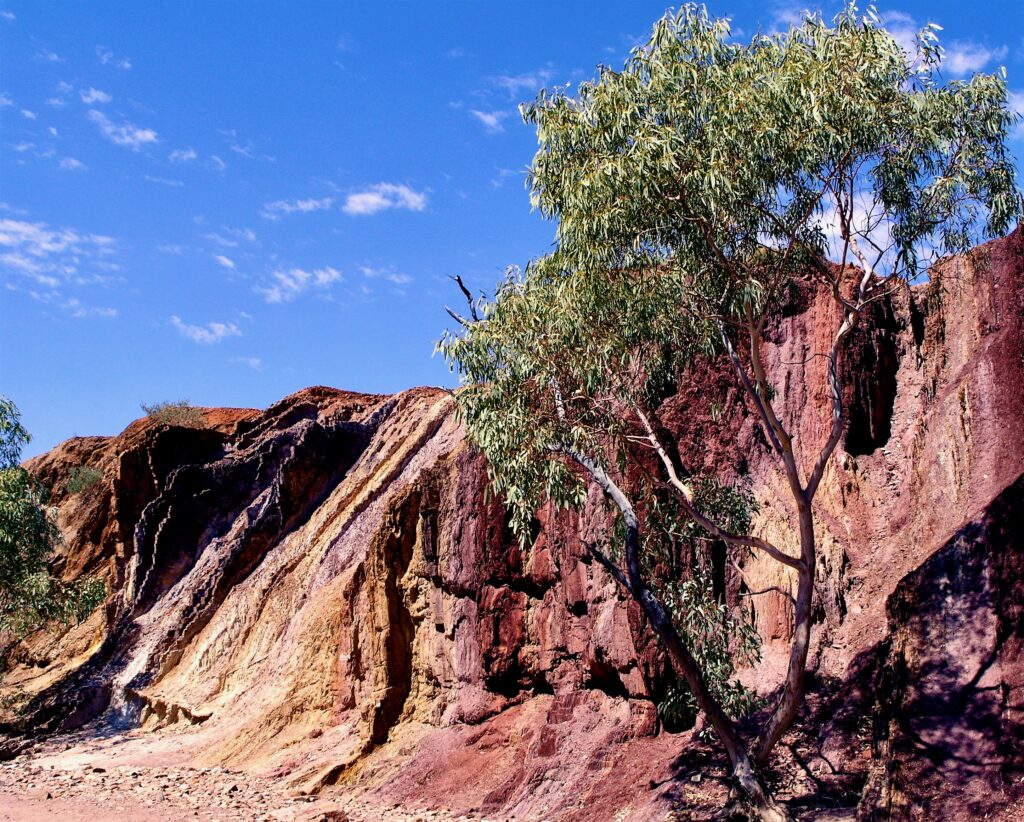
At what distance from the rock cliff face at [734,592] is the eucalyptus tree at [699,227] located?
5.52ft

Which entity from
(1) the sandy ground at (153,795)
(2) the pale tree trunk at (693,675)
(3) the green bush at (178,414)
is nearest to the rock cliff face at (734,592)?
(1) the sandy ground at (153,795)

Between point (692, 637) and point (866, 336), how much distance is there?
28.3 ft

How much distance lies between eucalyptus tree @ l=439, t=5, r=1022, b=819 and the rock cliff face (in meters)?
1.68

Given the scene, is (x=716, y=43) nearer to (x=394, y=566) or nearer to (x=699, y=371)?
(x=699, y=371)

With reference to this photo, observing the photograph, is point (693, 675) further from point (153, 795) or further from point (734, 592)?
point (153, 795)

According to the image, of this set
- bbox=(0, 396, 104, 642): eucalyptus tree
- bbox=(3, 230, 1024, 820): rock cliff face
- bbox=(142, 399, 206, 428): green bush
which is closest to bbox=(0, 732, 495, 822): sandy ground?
bbox=(3, 230, 1024, 820): rock cliff face

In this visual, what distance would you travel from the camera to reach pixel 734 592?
1945cm

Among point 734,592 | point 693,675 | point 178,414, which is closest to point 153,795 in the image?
point 734,592

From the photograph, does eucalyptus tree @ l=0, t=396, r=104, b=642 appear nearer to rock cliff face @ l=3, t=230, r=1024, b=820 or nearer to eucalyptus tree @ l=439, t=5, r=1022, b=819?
rock cliff face @ l=3, t=230, r=1024, b=820

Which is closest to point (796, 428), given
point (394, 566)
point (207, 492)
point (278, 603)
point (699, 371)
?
point (699, 371)

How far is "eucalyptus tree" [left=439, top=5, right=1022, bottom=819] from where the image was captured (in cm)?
1416

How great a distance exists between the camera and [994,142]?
47.9ft

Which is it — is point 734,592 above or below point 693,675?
above

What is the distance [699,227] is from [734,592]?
7813mm
